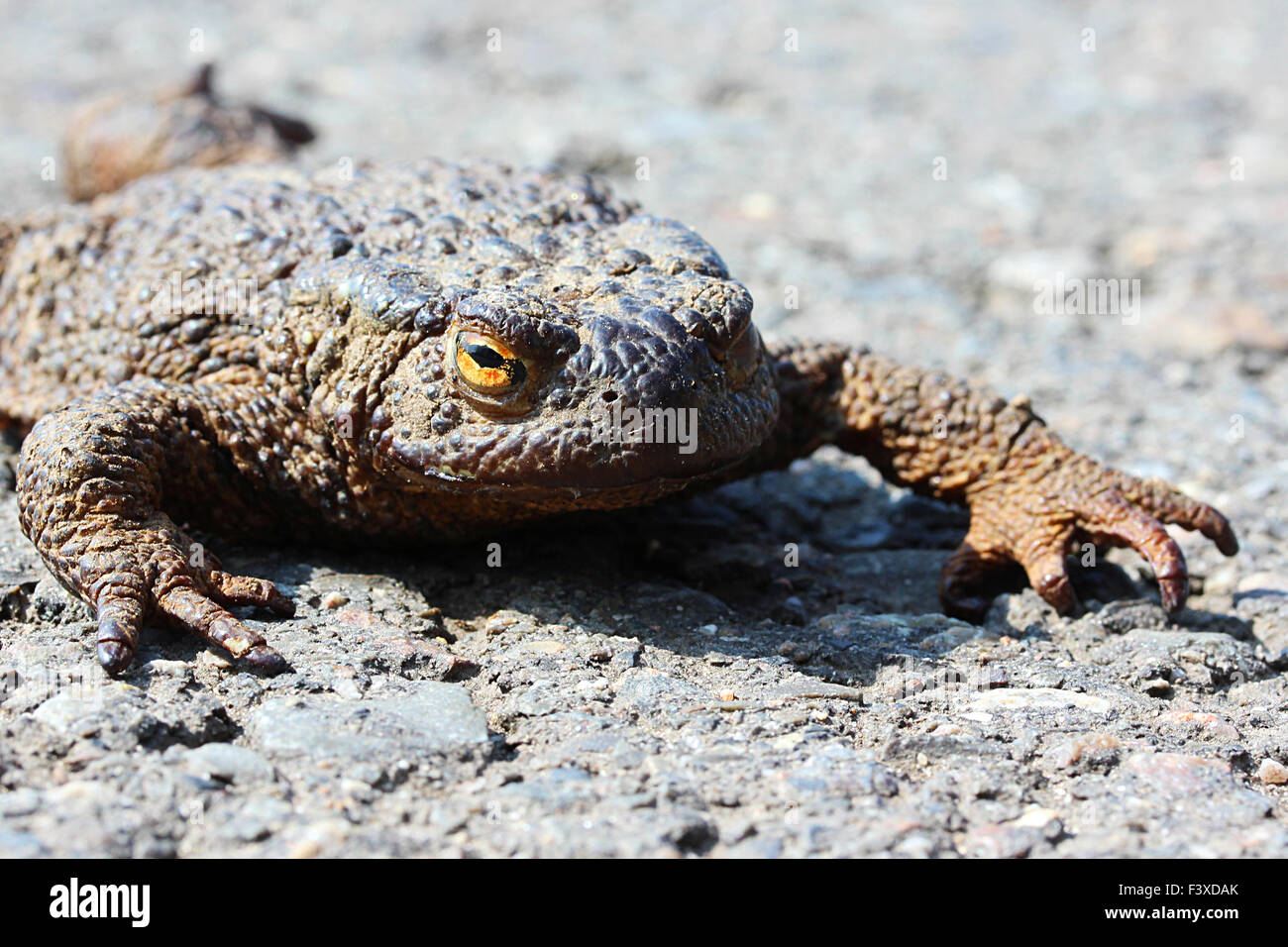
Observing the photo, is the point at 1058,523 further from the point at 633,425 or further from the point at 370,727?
the point at 370,727

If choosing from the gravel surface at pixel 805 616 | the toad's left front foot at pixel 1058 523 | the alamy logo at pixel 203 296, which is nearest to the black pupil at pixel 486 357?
the gravel surface at pixel 805 616

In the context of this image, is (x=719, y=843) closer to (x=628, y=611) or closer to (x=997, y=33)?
(x=628, y=611)

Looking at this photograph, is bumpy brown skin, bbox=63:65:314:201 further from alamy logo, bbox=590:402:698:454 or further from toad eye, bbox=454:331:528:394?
alamy logo, bbox=590:402:698:454

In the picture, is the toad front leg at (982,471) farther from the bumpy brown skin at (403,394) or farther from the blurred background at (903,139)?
the blurred background at (903,139)

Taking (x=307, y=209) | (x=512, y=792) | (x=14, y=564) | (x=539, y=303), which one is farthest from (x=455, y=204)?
(x=512, y=792)
